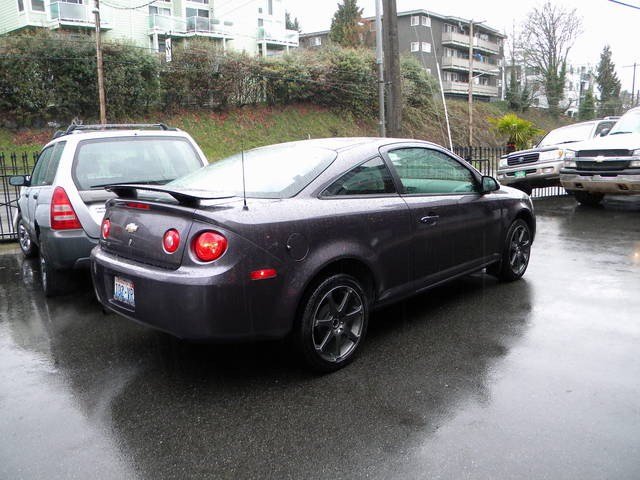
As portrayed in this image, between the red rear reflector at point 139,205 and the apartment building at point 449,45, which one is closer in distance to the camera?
the red rear reflector at point 139,205

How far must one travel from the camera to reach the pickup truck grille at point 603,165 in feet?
34.3

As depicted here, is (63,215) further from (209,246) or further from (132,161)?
(209,246)

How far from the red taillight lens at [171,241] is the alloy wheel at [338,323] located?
0.99 meters

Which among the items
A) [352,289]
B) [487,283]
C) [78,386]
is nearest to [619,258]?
[487,283]

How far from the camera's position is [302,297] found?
3658mm

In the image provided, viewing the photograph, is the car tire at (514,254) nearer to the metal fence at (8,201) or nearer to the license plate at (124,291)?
the license plate at (124,291)

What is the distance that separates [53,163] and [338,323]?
13.2ft

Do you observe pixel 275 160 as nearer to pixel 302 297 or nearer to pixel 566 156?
pixel 302 297

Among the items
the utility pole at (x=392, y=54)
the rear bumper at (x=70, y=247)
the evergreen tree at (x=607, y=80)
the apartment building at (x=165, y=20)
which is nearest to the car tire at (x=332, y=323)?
the rear bumper at (x=70, y=247)

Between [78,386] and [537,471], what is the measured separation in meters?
2.86

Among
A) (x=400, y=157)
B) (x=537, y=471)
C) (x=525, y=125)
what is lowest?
(x=537, y=471)

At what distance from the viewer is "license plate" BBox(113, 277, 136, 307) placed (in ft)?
12.0

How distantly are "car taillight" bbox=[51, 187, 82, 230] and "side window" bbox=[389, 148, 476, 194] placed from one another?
3.06 metres

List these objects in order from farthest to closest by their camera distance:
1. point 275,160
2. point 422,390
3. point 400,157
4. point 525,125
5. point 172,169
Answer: point 525,125
point 172,169
point 400,157
point 275,160
point 422,390
